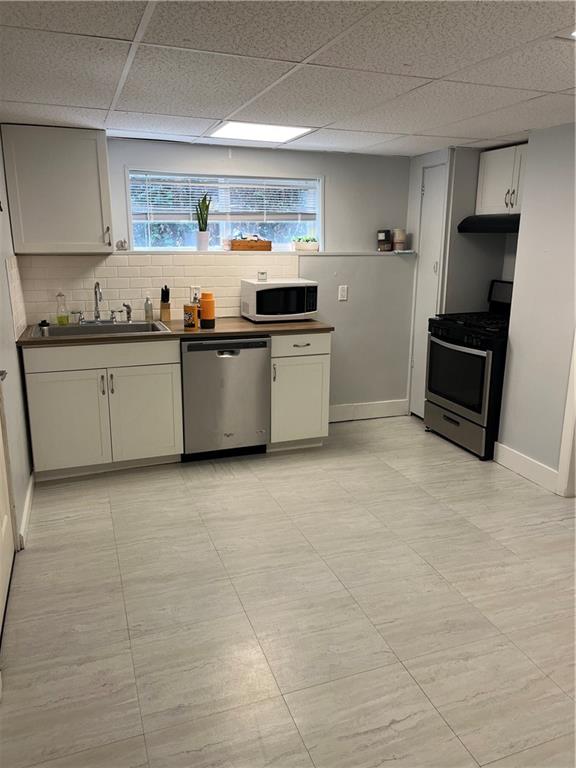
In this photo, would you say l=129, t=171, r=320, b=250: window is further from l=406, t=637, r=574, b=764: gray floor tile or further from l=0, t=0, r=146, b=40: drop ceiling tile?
l=406, t=637, r=574, b=764: gray floor tile

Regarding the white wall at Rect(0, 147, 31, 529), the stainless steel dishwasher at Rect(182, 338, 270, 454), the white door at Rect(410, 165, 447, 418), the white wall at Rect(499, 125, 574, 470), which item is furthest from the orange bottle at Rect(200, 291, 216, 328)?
the white wall at Rect(499, 125, 574, 470)

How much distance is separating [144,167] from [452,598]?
11.2 feet

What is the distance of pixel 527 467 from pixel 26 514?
9.98 feet

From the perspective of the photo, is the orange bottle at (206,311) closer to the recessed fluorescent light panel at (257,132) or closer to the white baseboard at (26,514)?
the recessed fluorescent light panel at (257,132)

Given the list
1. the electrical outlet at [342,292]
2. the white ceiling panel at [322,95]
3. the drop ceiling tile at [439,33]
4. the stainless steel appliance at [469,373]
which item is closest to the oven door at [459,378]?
the stainless steel appliance at [469,373]

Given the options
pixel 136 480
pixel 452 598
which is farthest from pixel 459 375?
pixel 136 480

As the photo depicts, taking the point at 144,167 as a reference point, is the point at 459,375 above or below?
below

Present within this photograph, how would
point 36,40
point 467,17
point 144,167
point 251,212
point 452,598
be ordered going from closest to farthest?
point 467,17
point 36,40
point 452,598
point 144,167
point 251,212

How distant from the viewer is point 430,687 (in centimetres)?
199

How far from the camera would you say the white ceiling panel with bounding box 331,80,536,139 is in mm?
2609

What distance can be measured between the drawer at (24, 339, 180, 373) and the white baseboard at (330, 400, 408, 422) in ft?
5.50

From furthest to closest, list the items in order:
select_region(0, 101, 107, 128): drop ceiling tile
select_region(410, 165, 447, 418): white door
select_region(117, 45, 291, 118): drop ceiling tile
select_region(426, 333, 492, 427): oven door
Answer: select_region(410, 165, 447, 418): white door → select_region(426, 333, 492, 427): oven door → select_region(0, 101, 107, 128): drop ceiling tile → select_region(117, 45, 291, 118): drop ceiling tile

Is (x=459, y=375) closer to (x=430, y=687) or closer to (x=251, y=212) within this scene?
(x=251, y=212)

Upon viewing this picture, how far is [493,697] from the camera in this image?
195 cm
